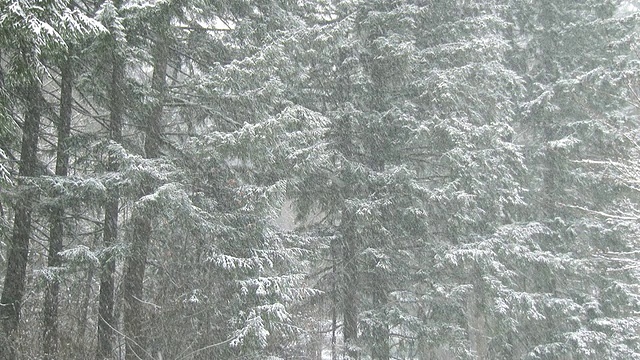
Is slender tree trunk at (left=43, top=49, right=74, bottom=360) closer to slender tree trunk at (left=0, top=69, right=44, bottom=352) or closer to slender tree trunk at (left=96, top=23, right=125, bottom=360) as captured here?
slender tree trunk at (left=0, top=69, right=44, bottom=352)

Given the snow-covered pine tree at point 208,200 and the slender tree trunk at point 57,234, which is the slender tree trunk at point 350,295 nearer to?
the snow-covered pine tree at point 208,200

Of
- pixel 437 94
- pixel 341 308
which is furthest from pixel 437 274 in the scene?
pixel 437 94

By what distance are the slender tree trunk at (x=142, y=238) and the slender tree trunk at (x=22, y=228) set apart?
5.05ft

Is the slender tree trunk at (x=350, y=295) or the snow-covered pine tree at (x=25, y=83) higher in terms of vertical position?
the snow-covered pine tree at (x=25, y=83)

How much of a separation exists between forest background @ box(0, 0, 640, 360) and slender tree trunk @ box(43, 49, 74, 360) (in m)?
0.04

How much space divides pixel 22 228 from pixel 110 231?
1.30 meters

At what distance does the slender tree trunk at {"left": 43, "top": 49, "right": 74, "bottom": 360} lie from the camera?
8461 millimetres

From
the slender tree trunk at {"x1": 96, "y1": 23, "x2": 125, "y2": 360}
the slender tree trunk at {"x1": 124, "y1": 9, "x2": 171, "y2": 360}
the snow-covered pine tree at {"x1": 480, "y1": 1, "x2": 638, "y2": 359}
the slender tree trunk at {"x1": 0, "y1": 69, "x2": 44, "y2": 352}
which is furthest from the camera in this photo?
the snow-covered pine tree at {"x1": 480, "y1": 1, "x2": 638, "y2": 359}

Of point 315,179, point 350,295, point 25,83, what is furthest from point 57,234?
point 350,295

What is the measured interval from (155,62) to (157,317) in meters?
4.28

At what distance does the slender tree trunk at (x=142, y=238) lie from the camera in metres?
9.12

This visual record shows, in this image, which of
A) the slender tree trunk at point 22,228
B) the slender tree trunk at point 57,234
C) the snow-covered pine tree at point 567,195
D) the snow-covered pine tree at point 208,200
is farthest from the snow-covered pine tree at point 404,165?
the slender tree trunk at point 22,228

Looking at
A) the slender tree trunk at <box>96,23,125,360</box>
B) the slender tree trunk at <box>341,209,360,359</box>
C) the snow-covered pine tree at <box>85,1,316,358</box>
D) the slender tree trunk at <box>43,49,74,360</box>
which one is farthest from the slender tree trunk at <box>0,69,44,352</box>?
the slender tree trunk at <box>341,209,360,359</box>

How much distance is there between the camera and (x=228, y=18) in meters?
11.6
